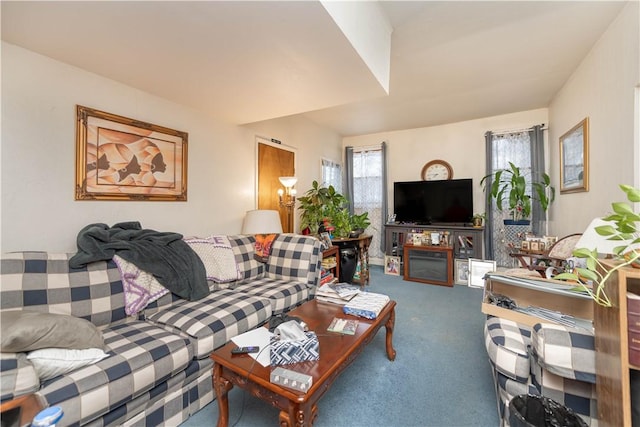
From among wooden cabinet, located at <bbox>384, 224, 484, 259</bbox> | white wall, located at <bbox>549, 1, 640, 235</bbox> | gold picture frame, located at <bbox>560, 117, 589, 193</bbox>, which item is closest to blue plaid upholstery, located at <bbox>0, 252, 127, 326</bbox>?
white wall, located at <bbox>549, 1, 640, 235</bbox>

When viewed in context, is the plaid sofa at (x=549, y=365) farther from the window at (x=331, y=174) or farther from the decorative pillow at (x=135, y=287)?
the window at (x=331, y=174)

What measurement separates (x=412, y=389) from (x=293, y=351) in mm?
953

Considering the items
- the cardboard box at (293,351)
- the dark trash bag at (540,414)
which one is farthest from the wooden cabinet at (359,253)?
the dark trash bag at (540,414)

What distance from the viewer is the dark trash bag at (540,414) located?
3.25 ft

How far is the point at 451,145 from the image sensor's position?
4539 millimetres

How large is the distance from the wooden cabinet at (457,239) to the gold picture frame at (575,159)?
1.19 meters

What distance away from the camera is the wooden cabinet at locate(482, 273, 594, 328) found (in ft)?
5.12

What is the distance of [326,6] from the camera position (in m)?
1.25

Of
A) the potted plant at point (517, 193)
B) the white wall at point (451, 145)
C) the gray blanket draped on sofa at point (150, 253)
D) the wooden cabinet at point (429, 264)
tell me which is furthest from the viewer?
the white wall at point (451, 145)

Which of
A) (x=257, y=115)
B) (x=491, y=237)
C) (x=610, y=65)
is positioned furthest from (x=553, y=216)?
(x=257, y=115)

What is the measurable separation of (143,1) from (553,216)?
494cm

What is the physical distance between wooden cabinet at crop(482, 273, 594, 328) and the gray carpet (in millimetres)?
514

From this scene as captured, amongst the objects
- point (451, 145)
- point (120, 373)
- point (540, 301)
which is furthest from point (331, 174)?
point (120, 373)

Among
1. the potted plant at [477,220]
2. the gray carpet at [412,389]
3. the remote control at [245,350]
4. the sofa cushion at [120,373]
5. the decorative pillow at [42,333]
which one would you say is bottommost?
the gray carpet at [412,389]
